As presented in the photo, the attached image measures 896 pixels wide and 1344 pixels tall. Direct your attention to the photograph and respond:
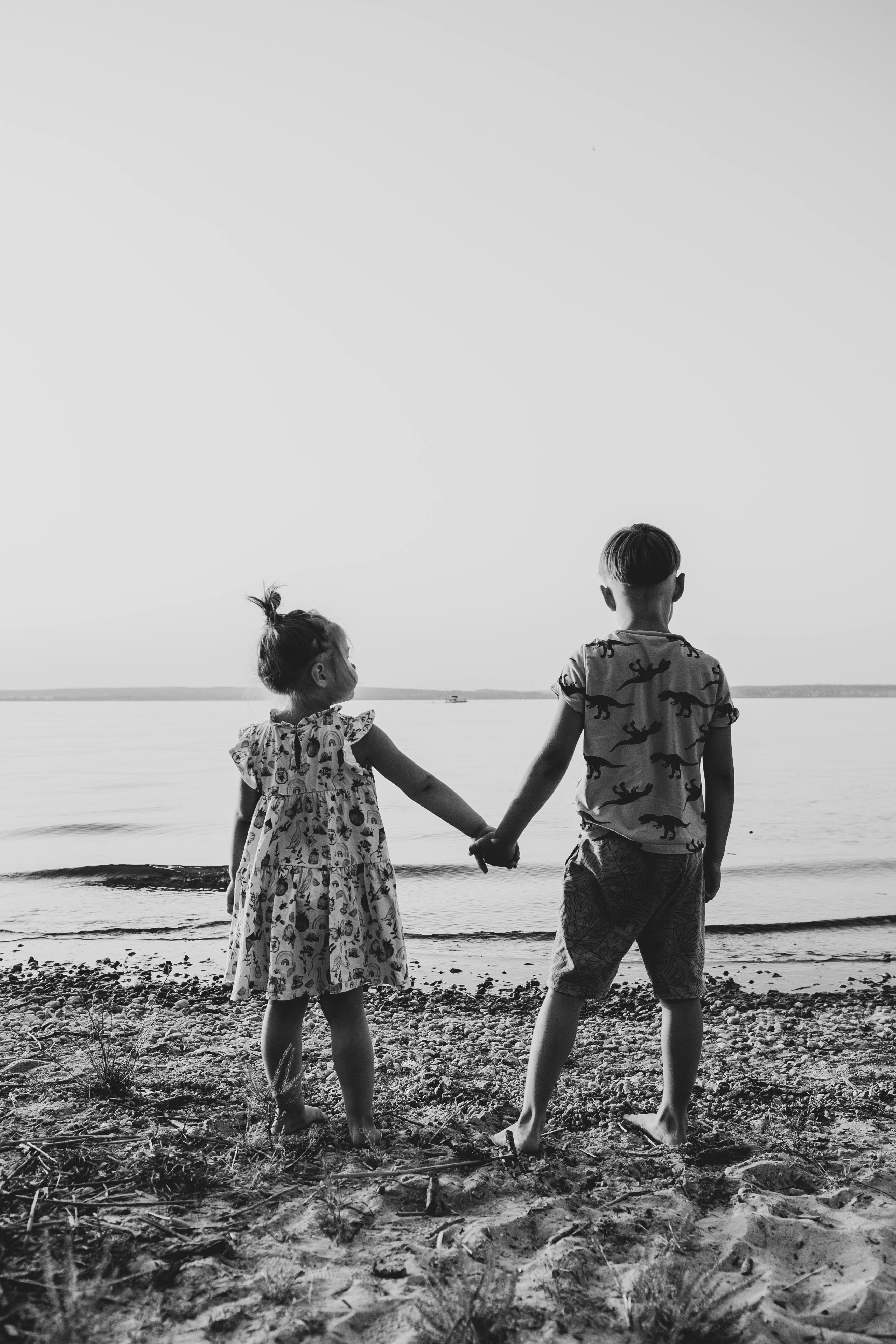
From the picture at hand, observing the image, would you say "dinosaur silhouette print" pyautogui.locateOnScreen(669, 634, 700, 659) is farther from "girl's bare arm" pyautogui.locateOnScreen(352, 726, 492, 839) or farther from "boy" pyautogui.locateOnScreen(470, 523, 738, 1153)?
"girl's bare arm" pyautogui.locateOnScreen(352, 726, 492, 839)

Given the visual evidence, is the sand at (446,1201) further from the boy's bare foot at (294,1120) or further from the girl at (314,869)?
the girl at (314,869)

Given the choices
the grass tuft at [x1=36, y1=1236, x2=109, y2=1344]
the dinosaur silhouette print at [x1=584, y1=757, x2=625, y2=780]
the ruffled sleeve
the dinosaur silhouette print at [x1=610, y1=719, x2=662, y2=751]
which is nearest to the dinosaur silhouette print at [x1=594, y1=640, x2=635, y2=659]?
the dinosaur silhouette print at [x1=610, y1=719, x2=662, y2=751]

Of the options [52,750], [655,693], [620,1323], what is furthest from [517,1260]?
[52,750]

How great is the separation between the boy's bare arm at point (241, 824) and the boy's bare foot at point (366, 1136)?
92 centimetres

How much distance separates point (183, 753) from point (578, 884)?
22.3 m

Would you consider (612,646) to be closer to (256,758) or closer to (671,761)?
(671,761)

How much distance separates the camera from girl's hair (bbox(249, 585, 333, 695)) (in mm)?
3643

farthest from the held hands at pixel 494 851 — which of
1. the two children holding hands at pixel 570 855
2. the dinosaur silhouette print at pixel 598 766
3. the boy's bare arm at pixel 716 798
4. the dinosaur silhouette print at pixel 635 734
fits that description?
the boy's bare arm at pixel 716 798

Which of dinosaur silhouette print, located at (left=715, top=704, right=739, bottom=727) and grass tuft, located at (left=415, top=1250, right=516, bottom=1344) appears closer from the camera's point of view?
grass tuft, located at (left=415, top=1250, right=516, bottom=1344)

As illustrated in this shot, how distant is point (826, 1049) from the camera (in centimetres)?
468

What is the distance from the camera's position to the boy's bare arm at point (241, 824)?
370 centimetres

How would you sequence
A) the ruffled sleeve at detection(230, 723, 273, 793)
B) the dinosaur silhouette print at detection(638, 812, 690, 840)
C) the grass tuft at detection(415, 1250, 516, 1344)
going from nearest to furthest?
the grass tuft at detection(415, 1250, 516, 1344) → the dinosaur silhouette print at detection(638, 812, 690, 840) → the ruffled sleeve at detection(230, 723, 273, 793)

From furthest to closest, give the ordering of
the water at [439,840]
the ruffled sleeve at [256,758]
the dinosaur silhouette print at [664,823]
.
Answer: the water at [439,840], the ruffled sleeve at [256,758], the dinosaur silhouette print at [664,823]

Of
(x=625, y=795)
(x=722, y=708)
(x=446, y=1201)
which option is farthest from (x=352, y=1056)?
(x=722, y=708)
